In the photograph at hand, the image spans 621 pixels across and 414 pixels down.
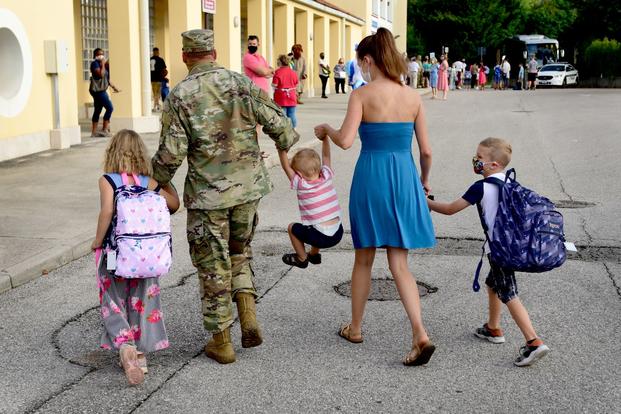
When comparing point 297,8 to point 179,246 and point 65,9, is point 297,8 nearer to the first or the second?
point 65,9

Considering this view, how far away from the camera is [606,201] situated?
10008 millimetres

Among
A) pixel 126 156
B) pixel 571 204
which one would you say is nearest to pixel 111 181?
pixel 126 156

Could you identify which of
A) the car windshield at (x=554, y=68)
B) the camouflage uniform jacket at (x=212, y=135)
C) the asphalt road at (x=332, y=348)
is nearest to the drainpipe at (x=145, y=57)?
the asphalt road at (x=332, y=348)

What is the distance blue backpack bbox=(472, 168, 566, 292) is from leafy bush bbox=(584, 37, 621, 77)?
1935 inches

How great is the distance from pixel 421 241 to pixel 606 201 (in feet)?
19.8

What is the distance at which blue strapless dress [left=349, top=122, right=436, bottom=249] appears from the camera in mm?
4668

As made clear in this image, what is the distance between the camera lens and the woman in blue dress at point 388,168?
464 cm

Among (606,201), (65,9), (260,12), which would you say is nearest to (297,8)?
(260,12)

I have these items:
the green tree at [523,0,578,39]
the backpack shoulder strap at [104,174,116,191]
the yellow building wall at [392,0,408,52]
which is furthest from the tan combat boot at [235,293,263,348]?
the green tree at [523,0,578,39]

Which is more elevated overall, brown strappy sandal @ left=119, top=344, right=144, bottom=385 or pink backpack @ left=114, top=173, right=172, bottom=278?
pink backpack @ left=114, top=173, right=172, bottom=278

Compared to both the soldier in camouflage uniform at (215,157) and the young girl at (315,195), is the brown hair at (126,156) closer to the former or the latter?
the soldier in camouflage uniform at (215,157)

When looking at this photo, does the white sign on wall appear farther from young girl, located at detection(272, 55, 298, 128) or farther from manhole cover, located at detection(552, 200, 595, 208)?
manhole cover, located at detection(552, 200, 595, 208)

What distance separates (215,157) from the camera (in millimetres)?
4605

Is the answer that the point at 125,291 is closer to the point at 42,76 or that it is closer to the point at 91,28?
the point at 42,76
